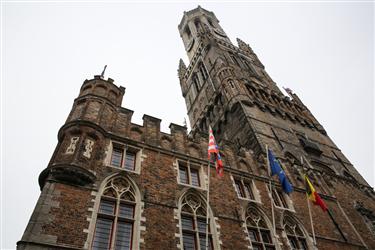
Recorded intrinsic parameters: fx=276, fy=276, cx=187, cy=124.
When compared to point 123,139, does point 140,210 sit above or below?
below

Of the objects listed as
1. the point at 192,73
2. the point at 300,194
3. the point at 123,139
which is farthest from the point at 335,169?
the point at 192,73

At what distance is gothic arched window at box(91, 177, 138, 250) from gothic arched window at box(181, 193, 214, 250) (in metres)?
2.06

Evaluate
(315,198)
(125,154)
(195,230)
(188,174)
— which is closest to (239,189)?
(188,174)

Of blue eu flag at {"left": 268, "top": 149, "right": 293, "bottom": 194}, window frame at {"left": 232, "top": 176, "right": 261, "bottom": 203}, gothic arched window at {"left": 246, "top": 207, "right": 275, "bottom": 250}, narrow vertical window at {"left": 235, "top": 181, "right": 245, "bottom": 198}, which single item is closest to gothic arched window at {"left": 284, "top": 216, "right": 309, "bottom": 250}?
gothic arched window at {"left": 246, "top": 207, "right": 275, "bottom": 250}

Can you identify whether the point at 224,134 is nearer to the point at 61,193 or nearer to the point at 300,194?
the point at 300,194

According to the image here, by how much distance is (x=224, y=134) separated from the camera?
25.6 metres

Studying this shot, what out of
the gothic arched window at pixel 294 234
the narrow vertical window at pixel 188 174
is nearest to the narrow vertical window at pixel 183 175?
the narrow vertical window at pixel 188 174

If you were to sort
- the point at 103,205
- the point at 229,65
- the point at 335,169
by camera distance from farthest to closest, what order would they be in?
the point at 229,65 < the point at 335,169 < the point at 103,205

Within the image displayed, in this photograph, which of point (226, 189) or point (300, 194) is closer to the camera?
point (226, 189)

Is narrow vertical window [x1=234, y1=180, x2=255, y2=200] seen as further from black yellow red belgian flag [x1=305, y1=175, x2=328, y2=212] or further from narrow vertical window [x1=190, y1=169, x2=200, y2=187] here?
black yellow red belgian flag [x1=305, y1=175, x2=328, y2=212]

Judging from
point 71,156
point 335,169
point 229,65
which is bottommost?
point 71,156

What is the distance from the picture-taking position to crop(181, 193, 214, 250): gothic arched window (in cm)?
1024

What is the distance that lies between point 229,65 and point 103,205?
26.2 m

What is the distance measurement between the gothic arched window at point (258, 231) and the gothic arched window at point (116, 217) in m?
5.21
